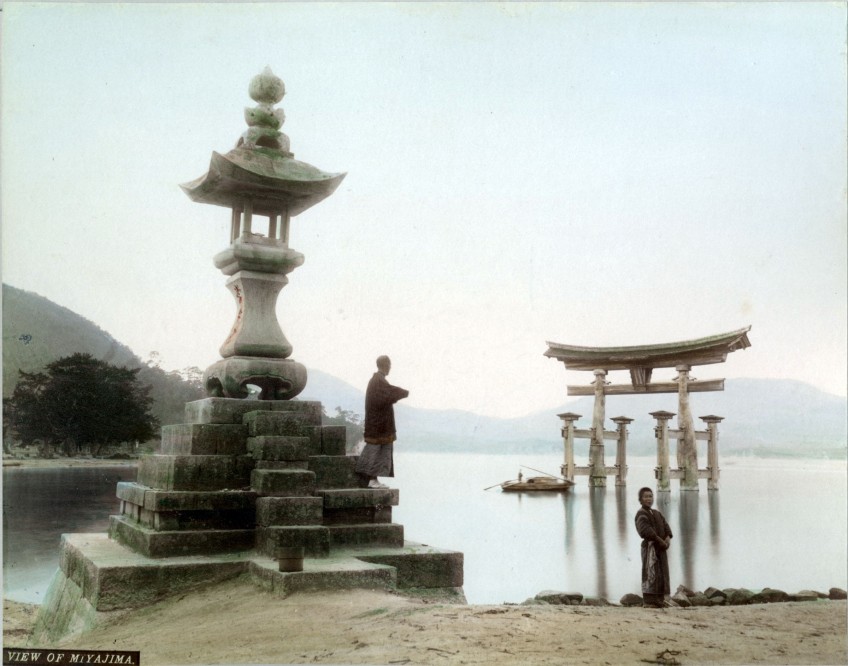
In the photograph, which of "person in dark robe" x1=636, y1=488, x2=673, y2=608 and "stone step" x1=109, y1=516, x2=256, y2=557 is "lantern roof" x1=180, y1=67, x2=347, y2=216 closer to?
"stone step" x1=109, y1=516, x2=256, y2=557

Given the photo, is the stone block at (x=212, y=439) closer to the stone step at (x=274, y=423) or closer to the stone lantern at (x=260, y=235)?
the stone step at (x=274, y=423)

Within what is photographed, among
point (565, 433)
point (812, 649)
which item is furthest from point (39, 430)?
point (812, 649)

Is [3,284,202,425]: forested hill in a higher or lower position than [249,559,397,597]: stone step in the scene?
higher

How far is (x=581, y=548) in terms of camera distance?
1455 centimetres

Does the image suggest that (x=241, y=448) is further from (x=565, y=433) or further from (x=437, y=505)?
(x=437, y=505)

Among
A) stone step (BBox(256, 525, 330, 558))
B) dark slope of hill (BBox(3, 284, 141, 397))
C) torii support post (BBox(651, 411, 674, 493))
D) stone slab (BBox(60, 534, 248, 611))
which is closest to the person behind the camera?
stone slab (BBox(60, 534, 248, 611))

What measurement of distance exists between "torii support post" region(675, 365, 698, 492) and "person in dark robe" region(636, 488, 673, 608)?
548 inches

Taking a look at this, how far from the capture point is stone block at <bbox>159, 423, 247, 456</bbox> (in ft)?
22.7

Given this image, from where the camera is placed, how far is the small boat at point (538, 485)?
22797 mm

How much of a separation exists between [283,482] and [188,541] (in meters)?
0.96

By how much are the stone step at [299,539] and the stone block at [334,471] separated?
832 millimetres

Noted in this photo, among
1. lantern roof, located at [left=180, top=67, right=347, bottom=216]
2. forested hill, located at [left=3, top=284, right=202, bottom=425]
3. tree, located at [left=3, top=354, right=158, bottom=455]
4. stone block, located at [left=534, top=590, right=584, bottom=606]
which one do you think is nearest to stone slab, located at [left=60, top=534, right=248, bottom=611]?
stone block, located at [left=534, top=590, right=584, bottom=606]

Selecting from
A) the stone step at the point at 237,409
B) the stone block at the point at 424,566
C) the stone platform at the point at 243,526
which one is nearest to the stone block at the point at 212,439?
the stone platform at the point at 243,526

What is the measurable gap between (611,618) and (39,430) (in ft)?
85.9
